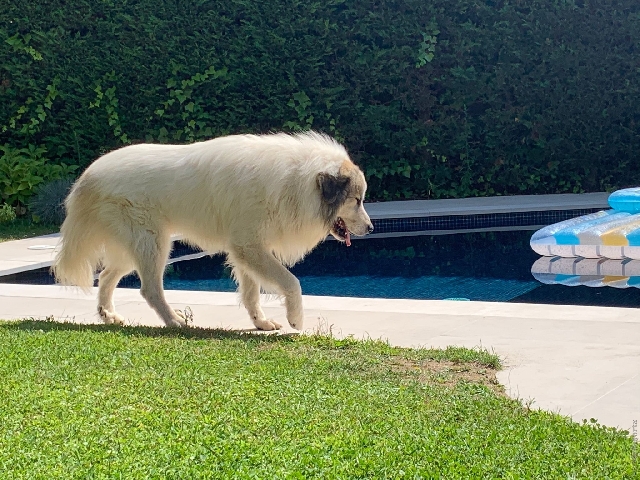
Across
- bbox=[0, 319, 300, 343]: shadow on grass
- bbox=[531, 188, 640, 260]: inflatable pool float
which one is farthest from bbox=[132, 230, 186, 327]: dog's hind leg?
bbox=[531, 188, 640, 260]: inflatable pool float

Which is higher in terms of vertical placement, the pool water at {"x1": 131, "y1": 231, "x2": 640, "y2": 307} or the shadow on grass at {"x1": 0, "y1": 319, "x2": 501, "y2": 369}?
the shadow on grass at {"x1": 0, "y1": 319, "x2": 501, "y2": 369}

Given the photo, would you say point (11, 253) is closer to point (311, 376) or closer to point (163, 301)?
point (163, 301)

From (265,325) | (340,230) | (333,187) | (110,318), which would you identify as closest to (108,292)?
(110,318)

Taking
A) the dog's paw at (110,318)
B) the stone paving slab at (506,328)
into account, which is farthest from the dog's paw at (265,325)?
the dog's paw at (110,318)

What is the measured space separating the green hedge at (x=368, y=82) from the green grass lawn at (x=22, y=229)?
162 centimetres

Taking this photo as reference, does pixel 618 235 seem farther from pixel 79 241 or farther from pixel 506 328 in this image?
pixel 79 241

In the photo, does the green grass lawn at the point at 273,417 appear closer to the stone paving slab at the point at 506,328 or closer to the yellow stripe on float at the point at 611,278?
the stone paving slab at the point at 506,328

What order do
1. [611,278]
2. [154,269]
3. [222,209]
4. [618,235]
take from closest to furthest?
1. [222,209]
2. [154,269]
3. [611,278]
4. [618,235]

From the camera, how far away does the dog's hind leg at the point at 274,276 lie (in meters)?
6.86

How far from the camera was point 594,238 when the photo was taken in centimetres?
1088

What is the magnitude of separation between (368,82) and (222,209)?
9119 millimetres

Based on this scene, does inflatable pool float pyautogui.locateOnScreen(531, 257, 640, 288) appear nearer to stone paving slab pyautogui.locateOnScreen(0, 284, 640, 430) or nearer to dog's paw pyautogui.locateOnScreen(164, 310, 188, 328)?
stone paving slab pyautogui.locateOnScreen(0, 284, 640, 430)

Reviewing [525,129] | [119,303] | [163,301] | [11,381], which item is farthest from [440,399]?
[525,129]

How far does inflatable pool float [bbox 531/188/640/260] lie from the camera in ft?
35.0
